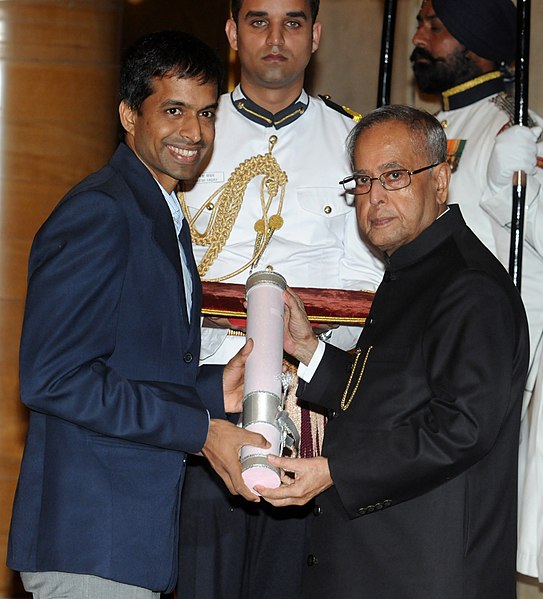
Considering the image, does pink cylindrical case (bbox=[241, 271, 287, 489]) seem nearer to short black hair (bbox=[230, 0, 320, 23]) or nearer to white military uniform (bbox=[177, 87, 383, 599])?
white military uniform (bbox=[177, 87, 383, 599])

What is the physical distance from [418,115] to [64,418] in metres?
1.13

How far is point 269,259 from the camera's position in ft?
11.8

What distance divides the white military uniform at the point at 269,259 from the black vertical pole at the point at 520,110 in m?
0.55

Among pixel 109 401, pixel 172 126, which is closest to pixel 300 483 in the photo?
pixel 109 401

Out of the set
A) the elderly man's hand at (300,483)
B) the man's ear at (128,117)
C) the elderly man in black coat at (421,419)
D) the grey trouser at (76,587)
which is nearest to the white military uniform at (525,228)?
the elderly man in black coat at (421,419)

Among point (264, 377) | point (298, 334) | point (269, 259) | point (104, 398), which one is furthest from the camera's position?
point (269, 259)

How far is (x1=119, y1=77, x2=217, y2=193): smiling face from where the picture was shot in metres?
2.84

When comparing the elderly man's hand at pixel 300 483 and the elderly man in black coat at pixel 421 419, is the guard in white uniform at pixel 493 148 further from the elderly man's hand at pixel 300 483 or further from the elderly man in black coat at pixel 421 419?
the elderly man's hand at pixel 300 483

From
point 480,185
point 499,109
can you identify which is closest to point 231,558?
point 480,185

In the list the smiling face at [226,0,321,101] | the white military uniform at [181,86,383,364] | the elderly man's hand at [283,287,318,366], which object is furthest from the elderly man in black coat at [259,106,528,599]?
the smiling face at [226,0,321,101]

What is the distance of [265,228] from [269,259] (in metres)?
0.10

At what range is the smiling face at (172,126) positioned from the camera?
2.84 meters

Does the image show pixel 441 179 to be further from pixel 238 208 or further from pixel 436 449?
pixel 238 208

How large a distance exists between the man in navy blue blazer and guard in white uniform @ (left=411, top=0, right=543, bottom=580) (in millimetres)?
1769
